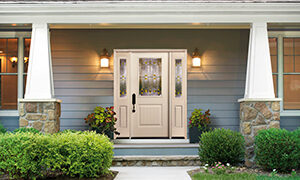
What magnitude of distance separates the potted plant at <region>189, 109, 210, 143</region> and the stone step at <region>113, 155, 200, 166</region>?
80 cm

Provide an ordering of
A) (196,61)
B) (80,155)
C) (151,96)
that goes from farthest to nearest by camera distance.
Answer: (151,96), (196,61), (80,155)

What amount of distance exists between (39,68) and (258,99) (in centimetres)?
375

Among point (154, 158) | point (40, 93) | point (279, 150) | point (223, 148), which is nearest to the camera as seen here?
point (279, 150)

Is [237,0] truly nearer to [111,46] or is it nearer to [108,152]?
[111,46]

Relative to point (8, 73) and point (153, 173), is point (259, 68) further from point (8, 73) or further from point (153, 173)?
point (8, 73)

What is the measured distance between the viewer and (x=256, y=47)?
5605mm

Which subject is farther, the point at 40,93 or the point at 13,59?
the point at 13,59

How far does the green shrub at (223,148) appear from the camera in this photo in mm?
5121

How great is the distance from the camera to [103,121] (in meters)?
6.50

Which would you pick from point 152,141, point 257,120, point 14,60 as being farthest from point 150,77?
point 14,60

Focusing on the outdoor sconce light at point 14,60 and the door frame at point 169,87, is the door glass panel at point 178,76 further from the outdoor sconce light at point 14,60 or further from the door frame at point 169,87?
the outdoor sconce light at point 14,60

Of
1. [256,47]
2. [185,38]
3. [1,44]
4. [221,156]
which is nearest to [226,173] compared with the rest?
[221,156]

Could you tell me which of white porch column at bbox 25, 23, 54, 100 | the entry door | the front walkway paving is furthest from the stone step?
white porch column at bbox 25, 23, 54, 100

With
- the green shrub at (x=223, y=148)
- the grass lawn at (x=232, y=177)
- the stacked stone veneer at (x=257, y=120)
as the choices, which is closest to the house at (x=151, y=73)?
the stacked stone veneer at (x=257, y=120)
